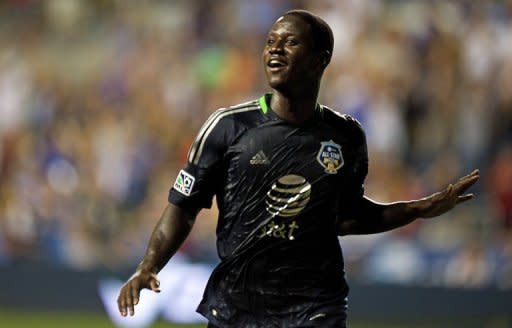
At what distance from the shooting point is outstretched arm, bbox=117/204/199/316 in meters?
5.12

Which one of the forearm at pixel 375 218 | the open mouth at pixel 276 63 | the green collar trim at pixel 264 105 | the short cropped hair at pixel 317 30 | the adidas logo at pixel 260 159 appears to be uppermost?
the short cropped hair at pixel 317 30

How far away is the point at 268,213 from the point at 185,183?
418 mm

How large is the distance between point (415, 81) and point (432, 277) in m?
2.26

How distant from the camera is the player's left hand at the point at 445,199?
5.61 meters

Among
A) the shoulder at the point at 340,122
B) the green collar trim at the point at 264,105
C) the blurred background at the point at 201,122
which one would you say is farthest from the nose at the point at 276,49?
the blurred background at the point at 201,122

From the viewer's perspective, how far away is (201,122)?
12344 millimetres

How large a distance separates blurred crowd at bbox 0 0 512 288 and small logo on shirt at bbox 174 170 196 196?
207 inches

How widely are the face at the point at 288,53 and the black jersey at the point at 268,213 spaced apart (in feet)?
0.72

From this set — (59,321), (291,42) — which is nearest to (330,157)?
(291,42)

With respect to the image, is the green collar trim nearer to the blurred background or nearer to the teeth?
the teeth

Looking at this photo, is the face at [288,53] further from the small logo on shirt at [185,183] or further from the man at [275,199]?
the small logo on shirt at [185,183]

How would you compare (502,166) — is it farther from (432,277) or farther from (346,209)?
(346,209)

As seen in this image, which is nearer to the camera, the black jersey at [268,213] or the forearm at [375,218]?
the black jersey at [268,213]

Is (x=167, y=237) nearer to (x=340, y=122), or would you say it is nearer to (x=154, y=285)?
(x=154, y=285)
